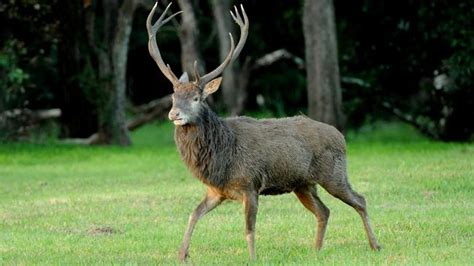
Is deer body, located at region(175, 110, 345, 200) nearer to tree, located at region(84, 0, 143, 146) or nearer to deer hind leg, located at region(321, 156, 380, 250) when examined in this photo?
deer hind leg, located at region(321, 156, 380, 250)

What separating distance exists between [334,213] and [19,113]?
14679 millimetres

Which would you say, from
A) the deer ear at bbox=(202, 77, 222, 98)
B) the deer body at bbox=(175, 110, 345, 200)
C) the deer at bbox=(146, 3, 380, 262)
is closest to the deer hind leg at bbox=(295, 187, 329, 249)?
the deer at bbox=(146, 3, 380, 262)

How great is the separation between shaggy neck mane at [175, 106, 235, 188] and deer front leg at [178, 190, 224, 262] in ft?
0.74

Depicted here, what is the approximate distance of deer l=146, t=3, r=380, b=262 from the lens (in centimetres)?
1239

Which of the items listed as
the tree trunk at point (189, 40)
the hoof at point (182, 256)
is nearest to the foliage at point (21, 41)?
the tree trunk at point (189, 40)

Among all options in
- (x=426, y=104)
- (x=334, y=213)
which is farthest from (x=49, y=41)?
(x=334, y=213)

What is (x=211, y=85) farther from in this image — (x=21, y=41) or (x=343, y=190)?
(x=21, y=41)

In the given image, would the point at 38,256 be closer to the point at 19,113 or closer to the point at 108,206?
the point at 108,206

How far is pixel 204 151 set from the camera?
40.9ft

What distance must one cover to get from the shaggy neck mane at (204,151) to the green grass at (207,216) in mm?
789

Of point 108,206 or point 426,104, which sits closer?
point 108,206

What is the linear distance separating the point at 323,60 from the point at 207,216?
10604 millimetres

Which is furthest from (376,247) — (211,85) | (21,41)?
(21,41)

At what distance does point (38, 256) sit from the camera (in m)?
12.8
